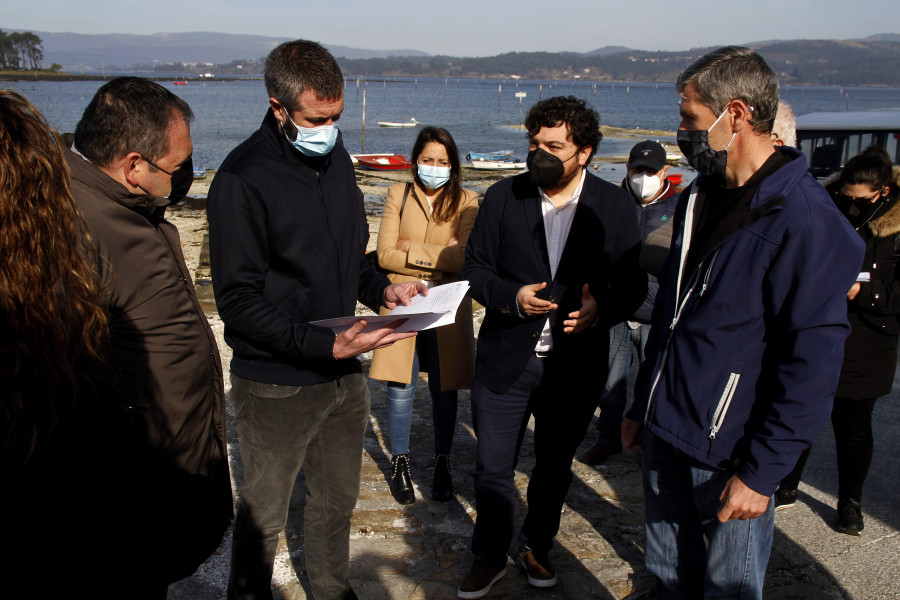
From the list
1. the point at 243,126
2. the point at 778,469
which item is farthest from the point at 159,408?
the point at 243,126

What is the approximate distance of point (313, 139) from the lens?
2498 mm

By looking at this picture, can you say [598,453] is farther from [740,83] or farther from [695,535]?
[740,83]

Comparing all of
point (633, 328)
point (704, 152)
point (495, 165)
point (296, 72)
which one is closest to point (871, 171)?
point (633, 328)

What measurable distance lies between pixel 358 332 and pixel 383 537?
161 cm

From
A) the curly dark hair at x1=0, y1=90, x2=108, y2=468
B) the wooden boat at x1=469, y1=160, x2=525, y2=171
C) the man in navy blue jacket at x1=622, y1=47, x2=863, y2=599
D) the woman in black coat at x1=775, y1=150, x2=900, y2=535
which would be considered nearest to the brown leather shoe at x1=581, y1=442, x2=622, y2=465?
the woman in black coat at x1=775, y1=150, x2=900, y2=535

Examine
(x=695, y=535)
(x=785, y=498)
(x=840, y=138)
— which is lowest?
(x=785, y=498)

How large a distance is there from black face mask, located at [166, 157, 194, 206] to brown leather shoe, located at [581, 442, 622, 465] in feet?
10.1

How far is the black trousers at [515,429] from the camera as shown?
300 centimetres

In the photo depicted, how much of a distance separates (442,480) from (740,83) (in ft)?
8.83

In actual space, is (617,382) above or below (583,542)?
above

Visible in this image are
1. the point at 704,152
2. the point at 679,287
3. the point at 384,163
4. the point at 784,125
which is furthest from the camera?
the point at 384,163

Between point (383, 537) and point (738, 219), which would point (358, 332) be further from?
point (383, 537)

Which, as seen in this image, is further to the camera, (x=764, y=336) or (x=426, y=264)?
(x=426, y=264)

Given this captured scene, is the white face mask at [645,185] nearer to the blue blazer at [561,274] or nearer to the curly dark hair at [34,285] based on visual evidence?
the blue blazer at [561,274]
